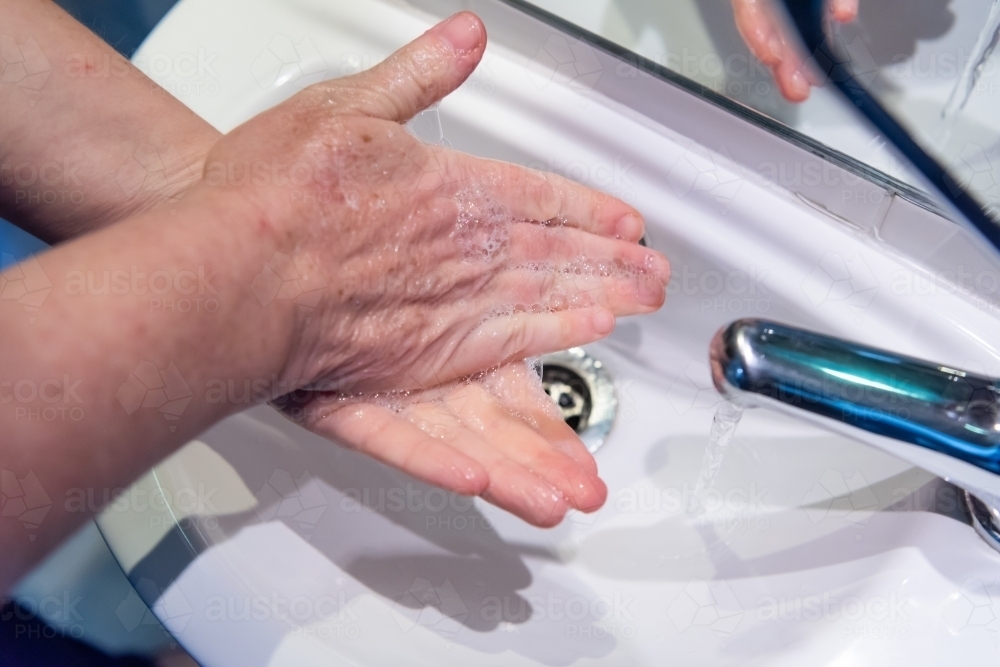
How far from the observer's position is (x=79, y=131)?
0.44 m

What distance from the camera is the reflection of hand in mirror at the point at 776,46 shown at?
17.3 inches

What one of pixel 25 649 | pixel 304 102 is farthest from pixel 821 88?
pixel 25 649

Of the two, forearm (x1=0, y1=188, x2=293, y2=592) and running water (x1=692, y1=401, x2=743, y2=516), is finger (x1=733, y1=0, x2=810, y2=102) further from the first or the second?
forearm (x1=0, y1=188, x2=293, y2=592)

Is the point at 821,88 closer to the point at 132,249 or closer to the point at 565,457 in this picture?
the point at 565,457

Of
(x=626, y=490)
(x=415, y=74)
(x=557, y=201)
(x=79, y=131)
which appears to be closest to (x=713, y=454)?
(x=626, y=490)

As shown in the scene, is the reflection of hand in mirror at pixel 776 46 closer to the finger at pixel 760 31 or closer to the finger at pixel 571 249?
the finger at pixel 760 31

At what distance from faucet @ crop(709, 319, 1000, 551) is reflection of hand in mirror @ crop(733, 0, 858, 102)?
23 centimetres

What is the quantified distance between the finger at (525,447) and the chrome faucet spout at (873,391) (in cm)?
11

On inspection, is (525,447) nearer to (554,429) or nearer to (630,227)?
(554,429)

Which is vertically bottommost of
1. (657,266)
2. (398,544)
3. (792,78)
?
(398,544)

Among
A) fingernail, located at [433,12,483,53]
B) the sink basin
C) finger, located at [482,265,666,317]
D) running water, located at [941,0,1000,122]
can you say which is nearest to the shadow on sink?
the sink basin

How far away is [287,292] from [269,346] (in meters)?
0.03

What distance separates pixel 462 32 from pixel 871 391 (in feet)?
0.92

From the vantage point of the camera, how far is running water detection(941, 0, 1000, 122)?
42 cm
